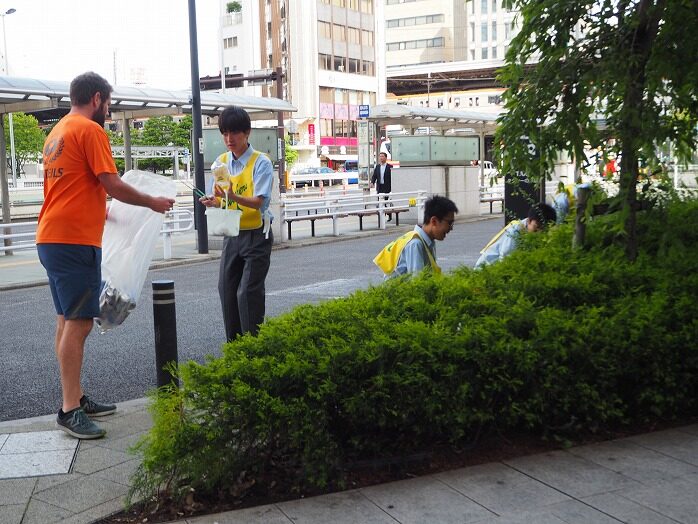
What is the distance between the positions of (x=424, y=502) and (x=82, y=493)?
4.93 ft

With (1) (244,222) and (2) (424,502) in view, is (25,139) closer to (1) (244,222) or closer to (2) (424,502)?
(1) (244,222)

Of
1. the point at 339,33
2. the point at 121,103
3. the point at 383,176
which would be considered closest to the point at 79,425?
the point at 121,103

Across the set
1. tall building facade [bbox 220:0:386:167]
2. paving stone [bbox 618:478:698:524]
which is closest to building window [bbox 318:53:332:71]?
tall building facade [bbox 220:0:386:167]

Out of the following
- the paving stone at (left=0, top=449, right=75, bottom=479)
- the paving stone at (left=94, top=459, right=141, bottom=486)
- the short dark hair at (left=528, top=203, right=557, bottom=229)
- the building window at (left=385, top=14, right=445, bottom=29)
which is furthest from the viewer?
the building window at (left=385, top=14, right=445, bottom=29)

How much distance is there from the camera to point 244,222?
18.7ft

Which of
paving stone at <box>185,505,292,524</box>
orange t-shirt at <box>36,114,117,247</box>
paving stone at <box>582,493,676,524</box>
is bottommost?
paving stone at <box>185,505,292,524</box>

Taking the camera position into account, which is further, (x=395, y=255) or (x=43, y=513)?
(x=395, y=255)

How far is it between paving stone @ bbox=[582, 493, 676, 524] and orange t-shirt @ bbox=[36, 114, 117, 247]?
294 centimetres

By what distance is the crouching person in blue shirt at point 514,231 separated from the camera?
20.6ft

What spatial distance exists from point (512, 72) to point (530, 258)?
118 centimetres

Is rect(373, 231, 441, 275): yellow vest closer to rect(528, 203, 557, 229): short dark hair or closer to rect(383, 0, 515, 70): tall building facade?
rect(528, 203, 557, 229): short dark hair

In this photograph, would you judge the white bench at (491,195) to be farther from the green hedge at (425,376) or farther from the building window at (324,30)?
the building window at (324,30)

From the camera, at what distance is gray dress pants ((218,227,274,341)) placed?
18.8 ft

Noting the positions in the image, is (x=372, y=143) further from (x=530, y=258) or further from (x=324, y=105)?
(x=324, y=105)
